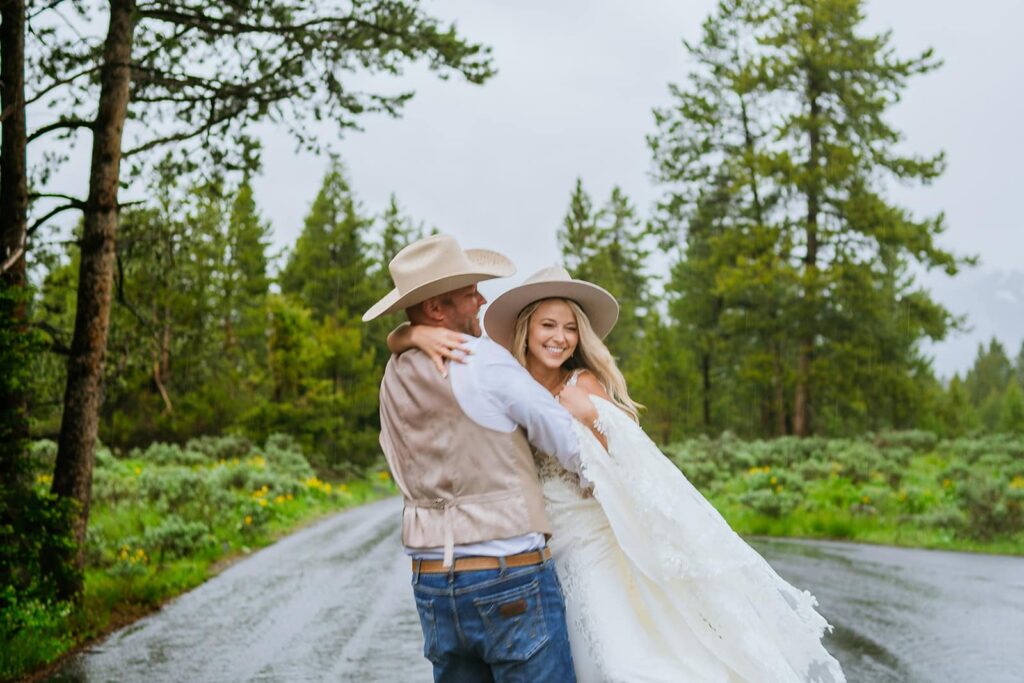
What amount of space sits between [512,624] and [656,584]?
0.70m

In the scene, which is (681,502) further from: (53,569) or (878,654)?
(53,569)

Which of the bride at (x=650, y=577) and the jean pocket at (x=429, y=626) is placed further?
the bride at (x=650, y=577)

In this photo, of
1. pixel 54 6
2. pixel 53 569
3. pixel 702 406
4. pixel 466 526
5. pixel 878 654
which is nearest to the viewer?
pixel 466 526

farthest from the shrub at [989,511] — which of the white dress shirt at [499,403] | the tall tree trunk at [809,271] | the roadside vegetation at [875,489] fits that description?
the tall tree trunk at [809,271]

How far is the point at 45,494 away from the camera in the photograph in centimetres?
865

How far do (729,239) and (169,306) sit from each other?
712 inches

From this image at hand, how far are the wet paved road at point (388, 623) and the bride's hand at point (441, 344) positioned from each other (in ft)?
14.0

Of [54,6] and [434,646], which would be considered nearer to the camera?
[434,646]

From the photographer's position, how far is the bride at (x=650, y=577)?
3.70m

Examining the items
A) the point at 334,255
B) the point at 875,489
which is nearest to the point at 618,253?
the point at 334,255

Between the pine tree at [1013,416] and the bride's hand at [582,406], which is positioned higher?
the pine tree at [1013,416]

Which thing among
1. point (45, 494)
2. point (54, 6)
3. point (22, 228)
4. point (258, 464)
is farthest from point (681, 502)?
point (258, 464)

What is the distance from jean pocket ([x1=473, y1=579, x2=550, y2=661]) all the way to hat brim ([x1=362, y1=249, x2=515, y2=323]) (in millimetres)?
994

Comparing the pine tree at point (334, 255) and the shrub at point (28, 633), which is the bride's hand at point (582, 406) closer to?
the shrub at point (28, 633)
